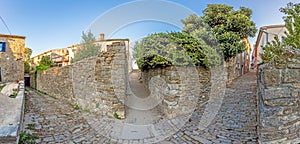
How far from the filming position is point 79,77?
6.51m

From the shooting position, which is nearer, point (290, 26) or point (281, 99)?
point (281, 99)

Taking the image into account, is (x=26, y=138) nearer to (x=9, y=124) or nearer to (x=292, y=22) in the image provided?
(x=9, y=124)

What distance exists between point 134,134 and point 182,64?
2304mm

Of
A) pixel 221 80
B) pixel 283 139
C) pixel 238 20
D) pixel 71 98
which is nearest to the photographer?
pixel 283 139

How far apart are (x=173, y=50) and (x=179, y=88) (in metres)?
1.10

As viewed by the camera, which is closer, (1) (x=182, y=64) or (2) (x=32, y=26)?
(1) (x=182, y=64)

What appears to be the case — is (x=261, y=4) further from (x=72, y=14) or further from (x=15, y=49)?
(x=15, y=49)

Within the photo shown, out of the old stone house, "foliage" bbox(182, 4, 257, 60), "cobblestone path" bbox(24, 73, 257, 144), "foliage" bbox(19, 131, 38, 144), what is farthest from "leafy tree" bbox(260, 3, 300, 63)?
the old stone house

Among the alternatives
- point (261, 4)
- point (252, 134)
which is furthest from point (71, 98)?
point (261, 4)

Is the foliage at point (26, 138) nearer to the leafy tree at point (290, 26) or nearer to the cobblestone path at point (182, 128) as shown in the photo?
the cobblestone path at point (182, 128)

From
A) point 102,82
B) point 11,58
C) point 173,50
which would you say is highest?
point 11,58

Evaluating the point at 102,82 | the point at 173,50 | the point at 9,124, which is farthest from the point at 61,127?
the point at 173,50

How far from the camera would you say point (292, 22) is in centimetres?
708

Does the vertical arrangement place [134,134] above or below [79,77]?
below
